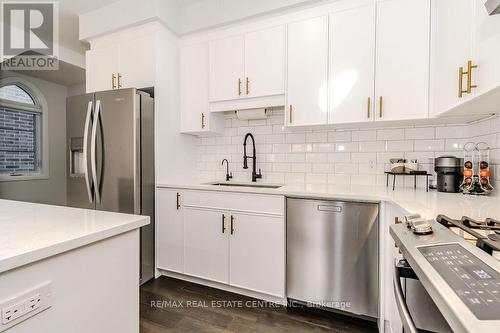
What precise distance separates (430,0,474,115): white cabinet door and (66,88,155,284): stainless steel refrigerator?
7.59 ft

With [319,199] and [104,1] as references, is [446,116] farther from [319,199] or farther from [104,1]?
[104,1]

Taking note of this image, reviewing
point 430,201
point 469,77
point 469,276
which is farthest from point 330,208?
point 469,276

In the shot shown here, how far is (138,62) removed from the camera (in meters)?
2.46

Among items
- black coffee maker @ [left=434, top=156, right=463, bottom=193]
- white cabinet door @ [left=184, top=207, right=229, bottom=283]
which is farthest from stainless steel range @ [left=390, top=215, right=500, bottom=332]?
white cabinet door @ [left=184, top=207, right=229, bottom=283]

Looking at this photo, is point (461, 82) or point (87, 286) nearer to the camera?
point (87, 286)

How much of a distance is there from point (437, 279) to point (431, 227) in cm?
36

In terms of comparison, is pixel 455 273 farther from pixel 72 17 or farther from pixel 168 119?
pixel 72 17

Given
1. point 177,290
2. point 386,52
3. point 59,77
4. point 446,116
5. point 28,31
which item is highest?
point 28,31

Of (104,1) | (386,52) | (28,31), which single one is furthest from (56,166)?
(386,52)

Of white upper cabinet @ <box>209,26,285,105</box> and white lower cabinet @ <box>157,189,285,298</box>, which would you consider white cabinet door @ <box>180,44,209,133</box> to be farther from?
white lower cabinet @ <box>157,189,285,298</box>

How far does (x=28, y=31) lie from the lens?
9.47 feet

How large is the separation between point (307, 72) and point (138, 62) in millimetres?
1692

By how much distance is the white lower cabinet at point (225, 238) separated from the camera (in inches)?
74.9

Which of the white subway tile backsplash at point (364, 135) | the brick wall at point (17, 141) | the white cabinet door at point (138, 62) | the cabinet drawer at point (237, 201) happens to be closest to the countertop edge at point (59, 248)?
the cabinet drawer at point (237, 201)
